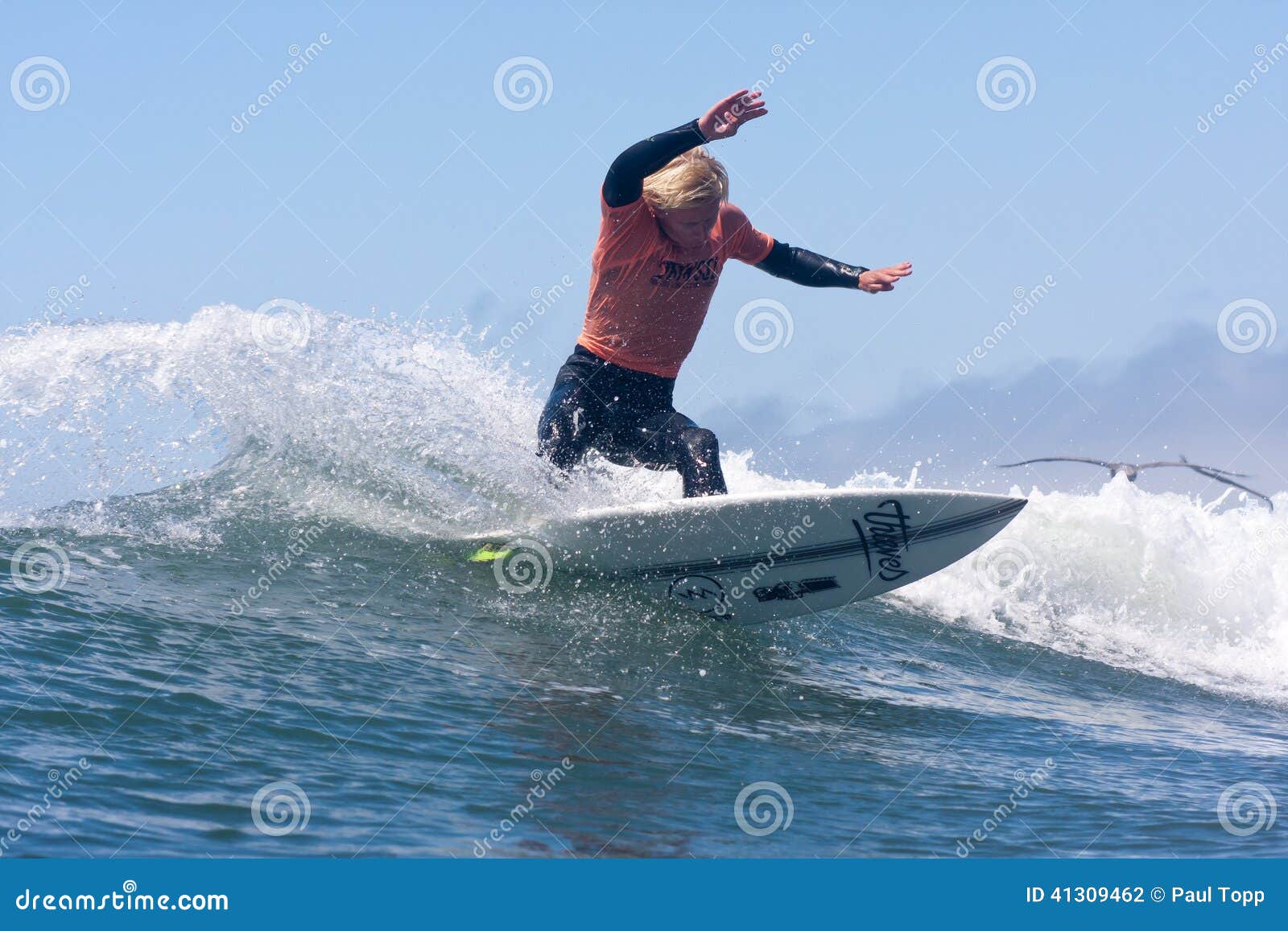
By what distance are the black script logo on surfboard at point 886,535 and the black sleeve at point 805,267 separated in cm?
135

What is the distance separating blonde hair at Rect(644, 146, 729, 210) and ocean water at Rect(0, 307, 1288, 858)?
1.79 meters

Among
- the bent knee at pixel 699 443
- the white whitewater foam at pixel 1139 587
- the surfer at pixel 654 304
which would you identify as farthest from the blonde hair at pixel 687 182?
the white whitewater foam at pixel 1139 587

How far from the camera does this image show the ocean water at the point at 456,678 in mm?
3484

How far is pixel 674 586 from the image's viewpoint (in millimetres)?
6414

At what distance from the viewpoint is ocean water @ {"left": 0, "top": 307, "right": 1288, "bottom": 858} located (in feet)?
11.4

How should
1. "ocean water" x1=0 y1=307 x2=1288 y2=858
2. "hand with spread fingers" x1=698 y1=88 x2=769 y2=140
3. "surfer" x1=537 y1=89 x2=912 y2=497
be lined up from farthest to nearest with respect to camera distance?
"surfer" x1=537 y1=89 x2=912 y2=497 → "hand with spread fingers" x1=698 y1=88 x2=769 y2=140 → "ocean water" x1=0 y1=307 x2=1288 y2=858

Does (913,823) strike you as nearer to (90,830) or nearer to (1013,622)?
(90,830)

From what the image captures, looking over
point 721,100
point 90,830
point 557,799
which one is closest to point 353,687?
point 557,799

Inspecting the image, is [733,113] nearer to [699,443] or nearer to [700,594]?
[699,443]

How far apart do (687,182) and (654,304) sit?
71 cm

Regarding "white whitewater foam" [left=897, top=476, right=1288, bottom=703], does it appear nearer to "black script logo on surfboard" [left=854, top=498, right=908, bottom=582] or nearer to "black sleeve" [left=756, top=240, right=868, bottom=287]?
"black script logo on surfboard" [left=854, top=498, right=908, bottom=582]

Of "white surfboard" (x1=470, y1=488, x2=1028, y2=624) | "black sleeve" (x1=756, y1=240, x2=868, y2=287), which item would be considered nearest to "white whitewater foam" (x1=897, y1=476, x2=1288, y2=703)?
"white surfboard" (x1=470, y1=488, x2=1028, y2=624)

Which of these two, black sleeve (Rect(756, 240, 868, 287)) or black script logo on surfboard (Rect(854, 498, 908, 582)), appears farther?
black sleeve (Rect(756, 240, 868, 287))

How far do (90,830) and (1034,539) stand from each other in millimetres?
10397
